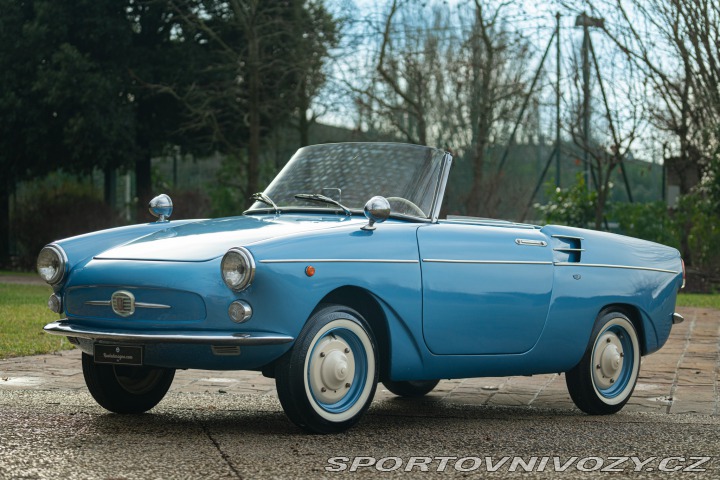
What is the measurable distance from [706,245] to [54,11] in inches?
539

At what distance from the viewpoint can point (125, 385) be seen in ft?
20.5

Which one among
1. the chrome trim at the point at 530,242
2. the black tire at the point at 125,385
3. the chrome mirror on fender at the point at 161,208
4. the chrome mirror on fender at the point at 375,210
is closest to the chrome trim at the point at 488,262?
the chrome trim at the point at 530,242

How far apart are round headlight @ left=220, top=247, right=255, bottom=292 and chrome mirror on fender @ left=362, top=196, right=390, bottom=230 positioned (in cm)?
80

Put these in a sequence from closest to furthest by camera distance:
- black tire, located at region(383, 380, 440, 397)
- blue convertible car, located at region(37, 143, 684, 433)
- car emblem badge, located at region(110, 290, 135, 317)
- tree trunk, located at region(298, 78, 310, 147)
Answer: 1. blue convertible car, located at region(37, 143, 684, 433)
2. car emblem badge, located at region(110, 290, 135, 317)
3. black tire, located at region(383, 380, 440, 397)
4. tree trunk, located at region(298, 78, 310, 147)

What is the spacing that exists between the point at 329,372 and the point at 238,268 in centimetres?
68

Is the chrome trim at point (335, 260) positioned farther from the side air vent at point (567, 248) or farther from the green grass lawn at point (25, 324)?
the green grass lawn at point (25, 324)

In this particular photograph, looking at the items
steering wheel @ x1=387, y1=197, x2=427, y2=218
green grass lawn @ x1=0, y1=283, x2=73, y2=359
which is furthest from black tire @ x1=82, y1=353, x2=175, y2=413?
green grass lawn @ x1=0, y1=283, x2=73, y2=359

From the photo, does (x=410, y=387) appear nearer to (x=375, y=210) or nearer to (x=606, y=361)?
(x=606, y=361)

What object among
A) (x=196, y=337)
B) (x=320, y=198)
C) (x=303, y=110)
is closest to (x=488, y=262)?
(x=320, y=198)

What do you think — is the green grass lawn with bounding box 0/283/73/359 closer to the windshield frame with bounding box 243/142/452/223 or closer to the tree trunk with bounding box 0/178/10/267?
the windshield frame with bounding box 243/142/452/223

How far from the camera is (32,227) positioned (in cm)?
2447

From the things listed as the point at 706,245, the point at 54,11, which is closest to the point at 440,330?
the point at 706,245

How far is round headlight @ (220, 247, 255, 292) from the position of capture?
519 centimetres

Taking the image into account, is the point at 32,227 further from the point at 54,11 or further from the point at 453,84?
the point at 453,84
